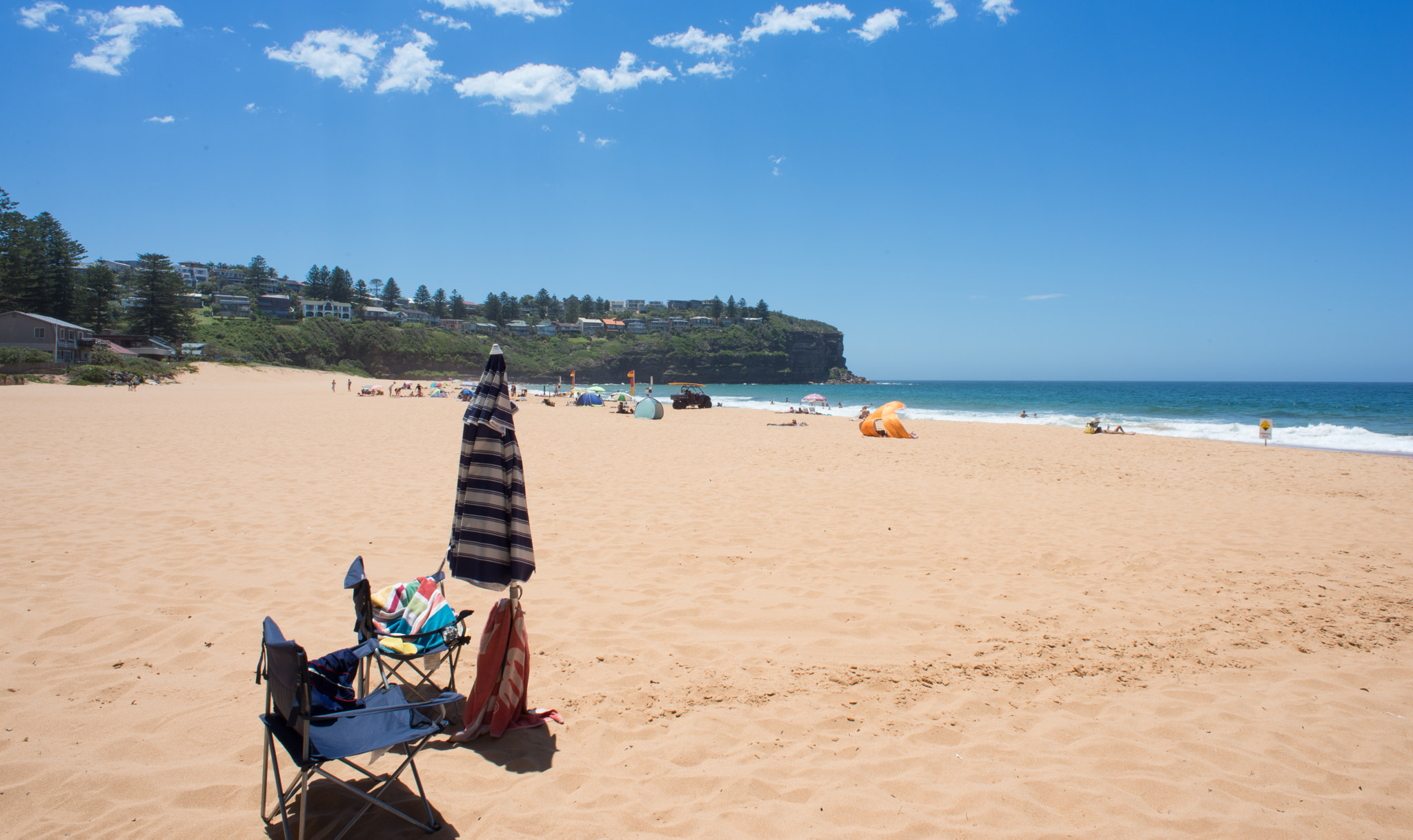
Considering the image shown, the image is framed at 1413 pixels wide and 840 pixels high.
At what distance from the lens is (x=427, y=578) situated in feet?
12.1

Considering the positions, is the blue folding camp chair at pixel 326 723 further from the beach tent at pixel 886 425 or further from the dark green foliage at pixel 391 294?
the dark green foliage at pixel 391 294

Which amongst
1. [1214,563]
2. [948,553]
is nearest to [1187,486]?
[1214,563]


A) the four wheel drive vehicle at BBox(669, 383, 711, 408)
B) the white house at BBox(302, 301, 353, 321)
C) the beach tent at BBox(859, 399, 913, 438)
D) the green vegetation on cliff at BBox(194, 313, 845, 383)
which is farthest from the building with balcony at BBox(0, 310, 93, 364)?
the white house at BBox(302, 301, 353, 321)

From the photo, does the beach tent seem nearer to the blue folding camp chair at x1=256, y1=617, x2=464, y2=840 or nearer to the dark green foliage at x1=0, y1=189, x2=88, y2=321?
the blue folding camp chair at x1=256, y1=617, x2=464, y2=840

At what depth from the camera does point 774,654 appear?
4004mm

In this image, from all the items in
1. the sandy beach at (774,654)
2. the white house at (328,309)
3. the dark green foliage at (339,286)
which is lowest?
the sandy beach at (774,654)

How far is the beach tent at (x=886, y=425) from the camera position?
1794 centimetres

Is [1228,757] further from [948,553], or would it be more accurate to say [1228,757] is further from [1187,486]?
[1187,486]

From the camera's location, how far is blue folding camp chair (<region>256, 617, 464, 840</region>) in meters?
2.08

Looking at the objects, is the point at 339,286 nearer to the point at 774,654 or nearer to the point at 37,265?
the point at 37,265

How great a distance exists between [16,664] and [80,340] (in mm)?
53802

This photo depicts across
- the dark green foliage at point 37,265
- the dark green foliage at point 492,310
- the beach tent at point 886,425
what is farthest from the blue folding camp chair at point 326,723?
the dark green foliage at point 492,310

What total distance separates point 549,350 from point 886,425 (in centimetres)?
9410

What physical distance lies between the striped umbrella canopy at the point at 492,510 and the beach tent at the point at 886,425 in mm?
16086
